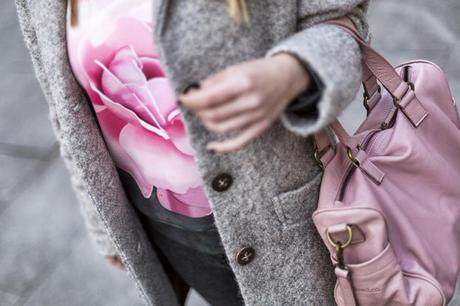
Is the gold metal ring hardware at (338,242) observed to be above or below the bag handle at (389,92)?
below

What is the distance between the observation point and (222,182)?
3.46 feet

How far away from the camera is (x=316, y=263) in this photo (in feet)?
4.01

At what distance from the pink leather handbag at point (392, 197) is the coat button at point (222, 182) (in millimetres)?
174

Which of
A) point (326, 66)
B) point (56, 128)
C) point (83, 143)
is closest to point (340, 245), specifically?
point (326, 66)

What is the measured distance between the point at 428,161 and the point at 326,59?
361 millimetres

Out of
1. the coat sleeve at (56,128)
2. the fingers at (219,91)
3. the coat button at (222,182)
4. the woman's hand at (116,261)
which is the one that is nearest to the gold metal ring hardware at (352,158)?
the coat button at (222,182)

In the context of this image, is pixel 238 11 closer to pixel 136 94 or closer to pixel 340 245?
pixel 136 94

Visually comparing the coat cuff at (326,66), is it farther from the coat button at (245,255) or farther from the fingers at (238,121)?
the coat button at (245,255)

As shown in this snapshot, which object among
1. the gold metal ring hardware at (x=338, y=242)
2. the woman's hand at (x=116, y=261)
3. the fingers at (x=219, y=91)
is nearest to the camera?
the fingers at (x=219, y=91)

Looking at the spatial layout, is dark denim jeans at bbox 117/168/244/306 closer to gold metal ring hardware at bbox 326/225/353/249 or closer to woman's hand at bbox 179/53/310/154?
gold metal ring hardware at bbox 326/225/353/249

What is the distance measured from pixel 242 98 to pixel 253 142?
24 centimetres

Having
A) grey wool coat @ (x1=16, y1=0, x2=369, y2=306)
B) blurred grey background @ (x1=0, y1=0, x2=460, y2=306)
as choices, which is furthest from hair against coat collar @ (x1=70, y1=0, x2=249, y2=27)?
blurred grey background @ (x1=0, y1=0, x2=460, y2=306)

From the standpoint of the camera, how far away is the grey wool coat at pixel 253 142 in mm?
922

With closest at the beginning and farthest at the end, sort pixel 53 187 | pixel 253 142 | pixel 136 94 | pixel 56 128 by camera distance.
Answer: pixel 253 142 < pixel 136 94 < pixel 56 128 < pixel 53 187
